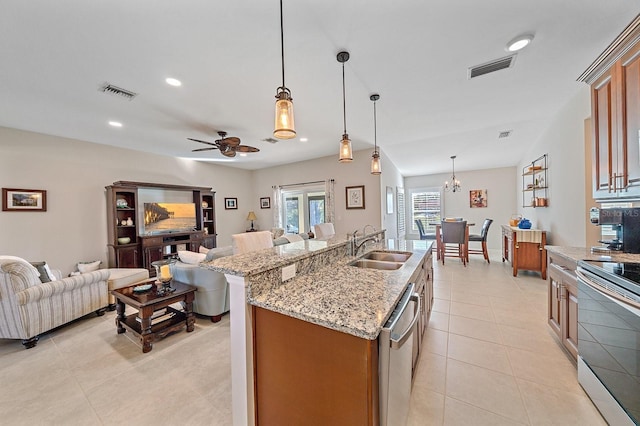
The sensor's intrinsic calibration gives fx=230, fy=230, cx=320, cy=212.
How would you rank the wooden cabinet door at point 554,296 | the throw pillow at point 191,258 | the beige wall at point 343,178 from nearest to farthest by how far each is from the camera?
the wooden cabinet door at point 554,296, the throw pillow at point 191,258, the beige wall at point 343,178

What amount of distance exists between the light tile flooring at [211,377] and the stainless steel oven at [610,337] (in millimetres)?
201

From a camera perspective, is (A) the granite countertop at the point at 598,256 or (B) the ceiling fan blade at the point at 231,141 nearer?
(A) the granite countertop at the point at 598,256

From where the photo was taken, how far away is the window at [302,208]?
6.37m

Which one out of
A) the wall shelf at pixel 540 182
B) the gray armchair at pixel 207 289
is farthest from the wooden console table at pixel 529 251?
the gray armchair at pixel 207 289

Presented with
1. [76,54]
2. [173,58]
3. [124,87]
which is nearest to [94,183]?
[124,87]

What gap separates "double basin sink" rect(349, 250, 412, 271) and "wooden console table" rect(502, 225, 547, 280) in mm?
3178

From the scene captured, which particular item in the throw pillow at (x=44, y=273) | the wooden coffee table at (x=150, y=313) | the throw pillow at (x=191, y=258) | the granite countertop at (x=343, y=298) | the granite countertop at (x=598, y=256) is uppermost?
the granite countertop at (x=598, y=256)

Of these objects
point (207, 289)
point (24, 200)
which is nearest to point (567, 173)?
point (207, 289)

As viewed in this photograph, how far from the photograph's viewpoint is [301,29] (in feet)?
5.74

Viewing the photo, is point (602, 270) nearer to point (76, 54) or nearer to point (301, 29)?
point (301, 29)

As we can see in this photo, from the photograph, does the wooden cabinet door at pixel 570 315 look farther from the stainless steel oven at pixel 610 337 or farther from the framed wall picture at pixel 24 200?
the framed wall picture at pixel 24 200

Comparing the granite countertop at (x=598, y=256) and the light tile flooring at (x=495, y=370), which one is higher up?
the granite countertop at (x=598, y=256)

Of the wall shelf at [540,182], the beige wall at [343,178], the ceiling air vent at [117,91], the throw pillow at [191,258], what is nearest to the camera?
the ceiling air vent at [117,91]

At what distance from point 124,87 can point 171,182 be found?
11.2 ft
